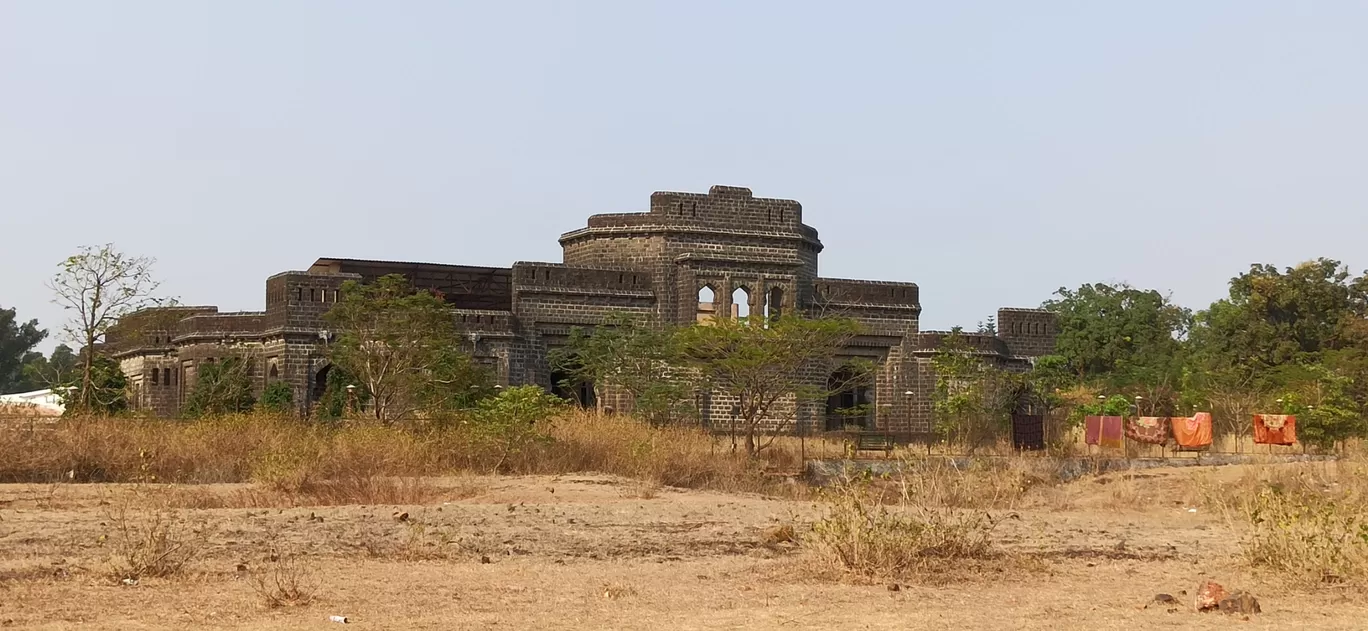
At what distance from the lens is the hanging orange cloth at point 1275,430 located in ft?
91.3

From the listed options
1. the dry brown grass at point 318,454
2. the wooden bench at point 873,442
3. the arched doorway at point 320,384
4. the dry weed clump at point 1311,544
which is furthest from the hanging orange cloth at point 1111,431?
the dry weed clump at point 1311,544

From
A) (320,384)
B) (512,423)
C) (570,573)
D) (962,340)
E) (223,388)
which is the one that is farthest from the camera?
(962,340)

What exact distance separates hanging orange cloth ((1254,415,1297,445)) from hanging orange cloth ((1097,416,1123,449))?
9.04ft

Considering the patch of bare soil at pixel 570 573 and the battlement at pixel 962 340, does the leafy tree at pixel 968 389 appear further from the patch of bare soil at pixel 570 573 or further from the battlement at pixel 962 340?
the patch of bare soil at pixel 570 573

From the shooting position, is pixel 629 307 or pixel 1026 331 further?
pixel 1026 331

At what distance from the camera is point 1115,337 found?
55.2 m

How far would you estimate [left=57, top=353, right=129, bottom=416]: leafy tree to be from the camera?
26.3 meters

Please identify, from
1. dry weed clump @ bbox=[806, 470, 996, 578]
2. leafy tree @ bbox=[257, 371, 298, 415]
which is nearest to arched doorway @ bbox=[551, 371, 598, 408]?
leafy tree @ bbox=[257, 371, 298, 415]

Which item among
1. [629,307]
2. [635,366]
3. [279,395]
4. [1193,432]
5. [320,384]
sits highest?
[629,307]

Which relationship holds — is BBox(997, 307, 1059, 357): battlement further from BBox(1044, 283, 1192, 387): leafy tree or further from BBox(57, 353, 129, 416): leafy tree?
BBox(57, 353, 129, 416): leafy tree

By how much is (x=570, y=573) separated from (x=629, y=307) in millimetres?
24182

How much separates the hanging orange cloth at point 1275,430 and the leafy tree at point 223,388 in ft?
65.7

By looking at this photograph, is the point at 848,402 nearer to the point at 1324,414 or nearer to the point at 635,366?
the point at 635,366

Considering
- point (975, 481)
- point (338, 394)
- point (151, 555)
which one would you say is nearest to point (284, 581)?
point (151, 555)
